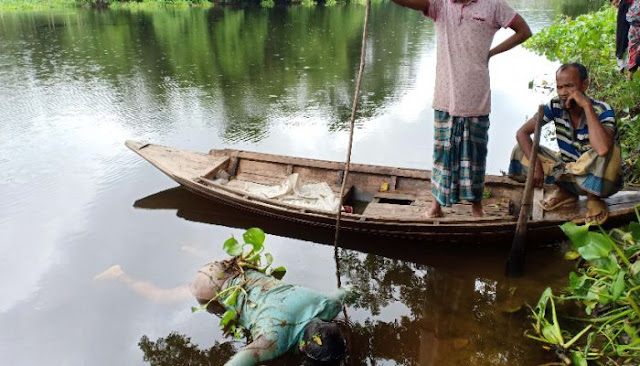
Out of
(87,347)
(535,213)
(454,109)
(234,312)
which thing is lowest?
(87,347)

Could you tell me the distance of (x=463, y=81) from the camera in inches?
128

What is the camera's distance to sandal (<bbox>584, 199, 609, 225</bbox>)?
11.4ft

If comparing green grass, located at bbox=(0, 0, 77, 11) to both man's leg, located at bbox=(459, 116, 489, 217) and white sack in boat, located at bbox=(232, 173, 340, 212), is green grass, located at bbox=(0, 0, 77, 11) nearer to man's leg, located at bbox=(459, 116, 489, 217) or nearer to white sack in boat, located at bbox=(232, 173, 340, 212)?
white sack in boat, located at bbox=(232, 173, 340, 212)

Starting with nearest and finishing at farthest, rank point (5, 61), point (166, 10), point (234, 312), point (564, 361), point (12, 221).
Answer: point (564, 361)
point (234, 312)
point (12, 221)
point (5, 61)
point (166, 10)

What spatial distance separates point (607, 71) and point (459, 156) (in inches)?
143

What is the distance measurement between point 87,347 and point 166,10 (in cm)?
2156

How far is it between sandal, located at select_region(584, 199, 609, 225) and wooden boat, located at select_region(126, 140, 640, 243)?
50 millimetres

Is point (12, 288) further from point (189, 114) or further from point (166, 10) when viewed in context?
point (166, 10)

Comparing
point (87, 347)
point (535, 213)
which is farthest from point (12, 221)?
point (535, 213)

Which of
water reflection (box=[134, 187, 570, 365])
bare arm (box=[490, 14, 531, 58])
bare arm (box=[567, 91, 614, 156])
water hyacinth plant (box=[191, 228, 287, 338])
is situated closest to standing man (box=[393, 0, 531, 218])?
bare arm (box=[490, 14, 531, 58])

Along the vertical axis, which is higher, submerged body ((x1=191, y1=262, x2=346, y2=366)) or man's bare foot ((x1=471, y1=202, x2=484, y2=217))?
man's bare foot ((x1=471, y1=202, x2=484, y2=217))

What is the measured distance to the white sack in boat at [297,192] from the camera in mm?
4570

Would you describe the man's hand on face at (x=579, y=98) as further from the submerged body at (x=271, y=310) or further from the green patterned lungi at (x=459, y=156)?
the submerged body at (x=271, y=310)

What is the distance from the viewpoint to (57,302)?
12.4ft
